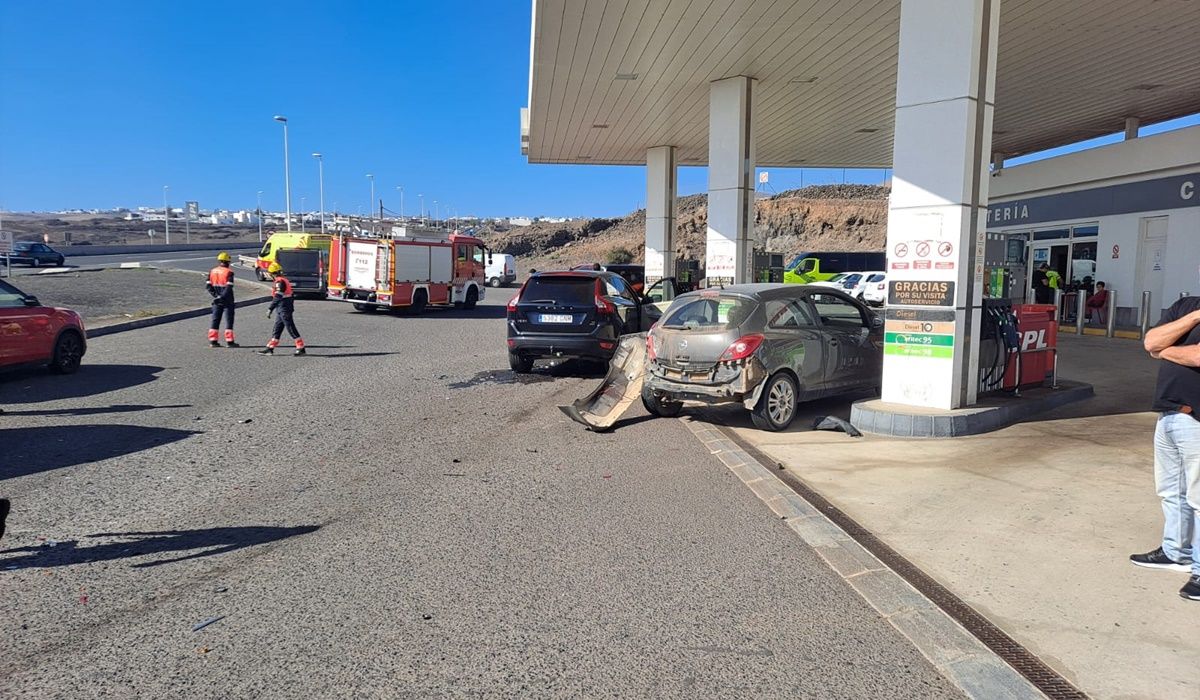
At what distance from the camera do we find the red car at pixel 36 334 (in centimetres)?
1034

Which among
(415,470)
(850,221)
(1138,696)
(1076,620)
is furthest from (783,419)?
(850,221)

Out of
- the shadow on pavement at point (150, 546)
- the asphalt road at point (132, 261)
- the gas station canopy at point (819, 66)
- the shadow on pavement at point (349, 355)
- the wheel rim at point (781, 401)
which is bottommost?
the shadow on pavement at point (150, 546)

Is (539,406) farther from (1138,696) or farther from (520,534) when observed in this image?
(1138,696)

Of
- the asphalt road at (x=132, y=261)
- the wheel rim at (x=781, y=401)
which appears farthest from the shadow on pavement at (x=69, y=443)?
the asphalt road at (x=132, y=261)

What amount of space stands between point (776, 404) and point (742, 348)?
80cm

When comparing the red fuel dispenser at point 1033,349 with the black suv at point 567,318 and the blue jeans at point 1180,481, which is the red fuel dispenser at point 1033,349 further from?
the blue jeans at point 1180,481

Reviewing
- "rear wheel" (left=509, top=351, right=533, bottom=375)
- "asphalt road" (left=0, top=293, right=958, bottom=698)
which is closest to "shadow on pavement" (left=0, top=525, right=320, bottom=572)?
"asphalt road" (left=0, top=293, right=958, bottom=698)

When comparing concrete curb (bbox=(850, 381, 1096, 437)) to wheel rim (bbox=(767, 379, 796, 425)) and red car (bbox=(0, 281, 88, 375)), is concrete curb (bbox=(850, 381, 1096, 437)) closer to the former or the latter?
wheel rim (bbox=(767, 379, 796, 425))

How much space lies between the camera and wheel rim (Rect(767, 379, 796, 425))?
8377 millimetres

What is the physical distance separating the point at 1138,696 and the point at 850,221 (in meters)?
63.4

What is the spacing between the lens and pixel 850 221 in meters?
62.8

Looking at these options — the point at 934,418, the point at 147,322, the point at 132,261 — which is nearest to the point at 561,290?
the point at 934,418

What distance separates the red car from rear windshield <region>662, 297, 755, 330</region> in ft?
28.4

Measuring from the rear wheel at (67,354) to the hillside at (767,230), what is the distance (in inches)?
1524
